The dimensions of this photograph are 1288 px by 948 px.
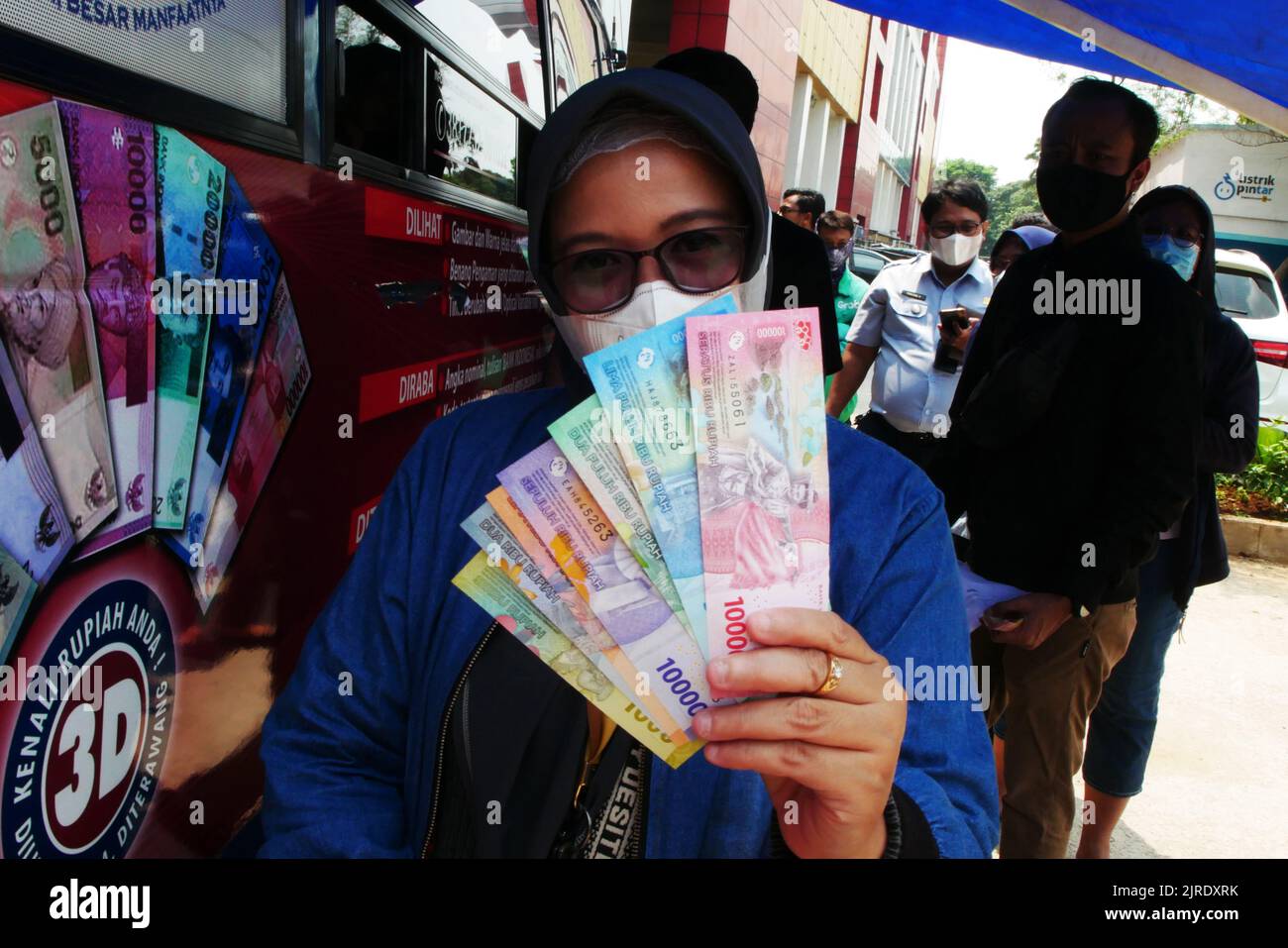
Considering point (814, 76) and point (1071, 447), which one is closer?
point (1071, 447)

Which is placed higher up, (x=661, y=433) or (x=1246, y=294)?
(x=1246, y=294)

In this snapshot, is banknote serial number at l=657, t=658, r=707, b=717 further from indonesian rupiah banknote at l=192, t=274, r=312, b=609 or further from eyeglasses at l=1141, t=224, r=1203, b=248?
eyeglasses at l=1141, t=224, r=1203, b=248

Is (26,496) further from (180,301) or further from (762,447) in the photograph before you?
(762,447)

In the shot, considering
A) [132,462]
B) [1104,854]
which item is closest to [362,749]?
[132,462]

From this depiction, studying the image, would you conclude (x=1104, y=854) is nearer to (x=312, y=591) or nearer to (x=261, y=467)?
(x=312, y=591)

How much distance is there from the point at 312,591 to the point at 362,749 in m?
0.69

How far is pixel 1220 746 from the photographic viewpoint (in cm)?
391

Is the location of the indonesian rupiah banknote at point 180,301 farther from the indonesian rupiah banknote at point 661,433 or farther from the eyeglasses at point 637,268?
the indonesian rupiah banknote at point 661,433

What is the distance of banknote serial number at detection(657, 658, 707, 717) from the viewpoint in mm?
974

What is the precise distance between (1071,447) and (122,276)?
1986mm

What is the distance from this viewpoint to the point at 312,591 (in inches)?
74.1

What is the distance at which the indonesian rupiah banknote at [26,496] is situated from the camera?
1.03m

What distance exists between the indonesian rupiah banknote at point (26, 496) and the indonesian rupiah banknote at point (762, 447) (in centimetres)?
77

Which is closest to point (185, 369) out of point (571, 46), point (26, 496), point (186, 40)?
point (26, 496)
